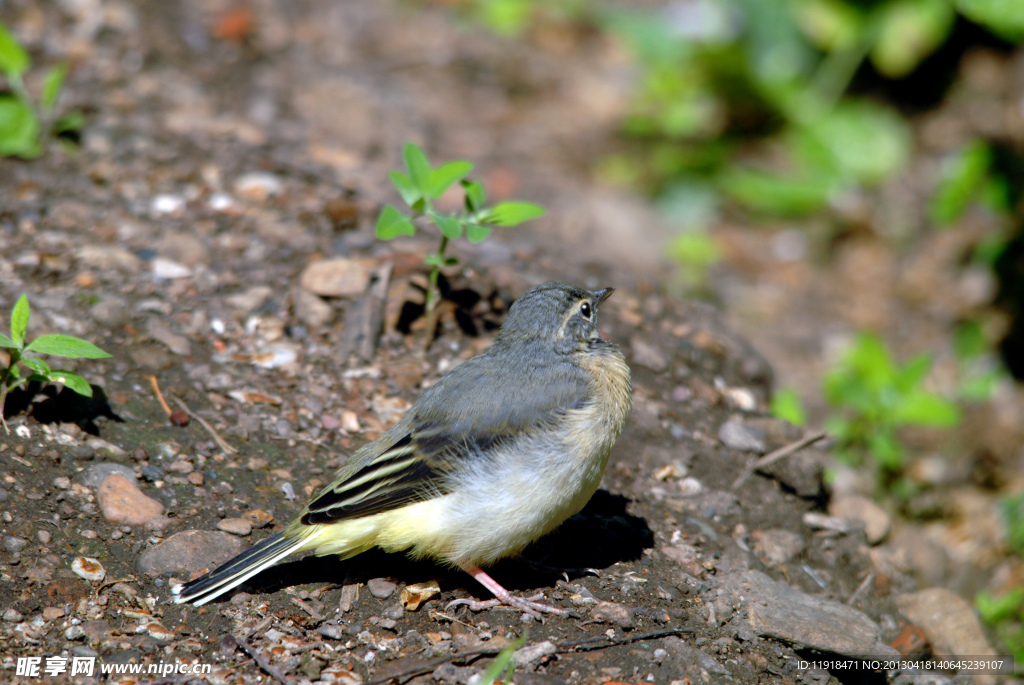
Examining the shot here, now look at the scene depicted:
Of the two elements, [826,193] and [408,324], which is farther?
[826,193]

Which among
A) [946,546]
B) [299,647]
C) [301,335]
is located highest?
[301,335]

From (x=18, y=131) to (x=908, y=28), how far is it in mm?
8462

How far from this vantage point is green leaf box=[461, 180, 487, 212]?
5277 millimetres

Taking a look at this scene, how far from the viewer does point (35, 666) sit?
3.54 m

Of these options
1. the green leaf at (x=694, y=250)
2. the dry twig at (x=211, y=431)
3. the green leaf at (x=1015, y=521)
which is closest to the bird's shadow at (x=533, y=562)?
the dry twig at (x=211, y=431)

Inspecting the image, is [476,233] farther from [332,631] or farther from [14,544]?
[14,544]

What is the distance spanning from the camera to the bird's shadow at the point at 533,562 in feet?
14.4

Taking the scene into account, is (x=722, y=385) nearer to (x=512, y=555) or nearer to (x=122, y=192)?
(x=512, y=555)

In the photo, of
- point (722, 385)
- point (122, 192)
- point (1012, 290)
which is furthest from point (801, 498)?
point (122, 192)

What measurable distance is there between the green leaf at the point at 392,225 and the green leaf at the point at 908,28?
22.0 ft

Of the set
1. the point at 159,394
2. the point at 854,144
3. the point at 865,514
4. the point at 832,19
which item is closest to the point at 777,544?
the point at 865,514

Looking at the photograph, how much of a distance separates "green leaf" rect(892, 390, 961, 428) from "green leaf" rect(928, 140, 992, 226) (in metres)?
2.44

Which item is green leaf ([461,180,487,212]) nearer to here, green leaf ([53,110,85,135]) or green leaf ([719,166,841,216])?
green leaf ([53,110,85,135])

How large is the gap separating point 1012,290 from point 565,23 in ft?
19.8
